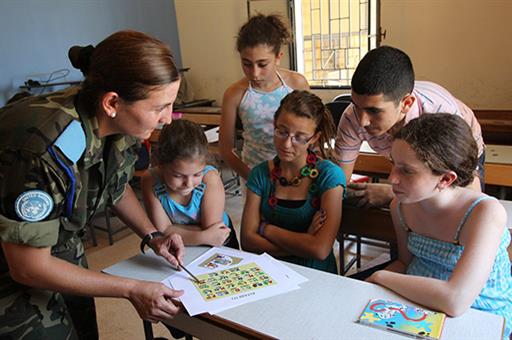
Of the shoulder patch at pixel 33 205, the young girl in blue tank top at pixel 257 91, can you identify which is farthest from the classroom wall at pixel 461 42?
the shoulder patch at pixel 33 205

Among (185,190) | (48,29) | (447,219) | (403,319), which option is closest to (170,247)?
(185,190)

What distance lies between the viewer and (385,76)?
54.3 inches

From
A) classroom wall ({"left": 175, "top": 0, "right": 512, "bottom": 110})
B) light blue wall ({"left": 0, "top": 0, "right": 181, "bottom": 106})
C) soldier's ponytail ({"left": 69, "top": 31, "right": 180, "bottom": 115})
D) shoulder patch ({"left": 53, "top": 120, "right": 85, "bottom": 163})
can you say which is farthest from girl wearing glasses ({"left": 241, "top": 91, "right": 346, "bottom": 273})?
light blue wall ({"left": 0, "top": 0, "right": 181, "bottom": 106})

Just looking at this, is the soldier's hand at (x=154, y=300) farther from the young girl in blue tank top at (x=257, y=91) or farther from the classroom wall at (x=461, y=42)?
the classroom wall at (x=461, y=42)

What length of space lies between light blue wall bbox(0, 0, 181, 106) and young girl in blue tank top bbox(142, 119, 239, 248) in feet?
13.2

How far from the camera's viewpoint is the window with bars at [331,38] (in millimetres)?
4949

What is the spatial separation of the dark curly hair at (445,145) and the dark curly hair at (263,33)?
3.14ft

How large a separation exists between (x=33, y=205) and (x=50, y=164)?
9cm

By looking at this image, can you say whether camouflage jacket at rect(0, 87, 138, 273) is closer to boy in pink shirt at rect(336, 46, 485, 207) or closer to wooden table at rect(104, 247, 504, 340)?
wooden table at rect(104, 247, 504, 340)

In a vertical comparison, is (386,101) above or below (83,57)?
below

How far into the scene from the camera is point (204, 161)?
5.15 ft

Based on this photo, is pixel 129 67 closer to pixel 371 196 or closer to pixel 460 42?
pixel 371 196

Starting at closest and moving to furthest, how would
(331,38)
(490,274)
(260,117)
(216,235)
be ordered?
(490,274)
(216,235)
(260,117)
(331,38)

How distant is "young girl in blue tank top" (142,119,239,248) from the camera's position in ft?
4.97
